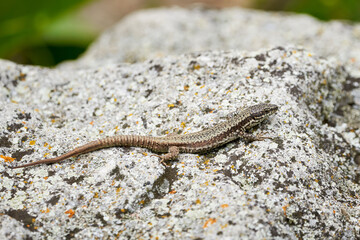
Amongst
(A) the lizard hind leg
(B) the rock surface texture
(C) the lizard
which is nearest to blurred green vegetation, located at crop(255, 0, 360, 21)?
(B) the rock surface texture

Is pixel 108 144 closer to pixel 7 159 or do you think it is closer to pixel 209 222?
pixel 7 159

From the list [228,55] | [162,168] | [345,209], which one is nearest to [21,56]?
[228,55]

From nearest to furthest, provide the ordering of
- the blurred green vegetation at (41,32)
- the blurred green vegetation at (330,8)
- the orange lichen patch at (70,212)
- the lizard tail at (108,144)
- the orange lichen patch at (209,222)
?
the orange lichen patch at (209,222)
the orange lichen patch at (70,212)
the lizard tail at (108,144)
the blurred green vegetation at (41,32)
the blurred green vegetation at (330,8)

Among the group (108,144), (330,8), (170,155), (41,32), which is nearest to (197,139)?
(170,155)

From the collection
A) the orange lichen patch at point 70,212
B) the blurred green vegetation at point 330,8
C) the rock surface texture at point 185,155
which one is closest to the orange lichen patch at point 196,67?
the rock surface texture at point 185,155

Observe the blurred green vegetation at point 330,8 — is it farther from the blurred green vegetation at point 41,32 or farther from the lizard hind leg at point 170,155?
the lizard hind leg at point 170,155

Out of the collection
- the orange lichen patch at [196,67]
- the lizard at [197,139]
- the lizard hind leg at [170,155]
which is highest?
the orange lichen patch at [196,67]
